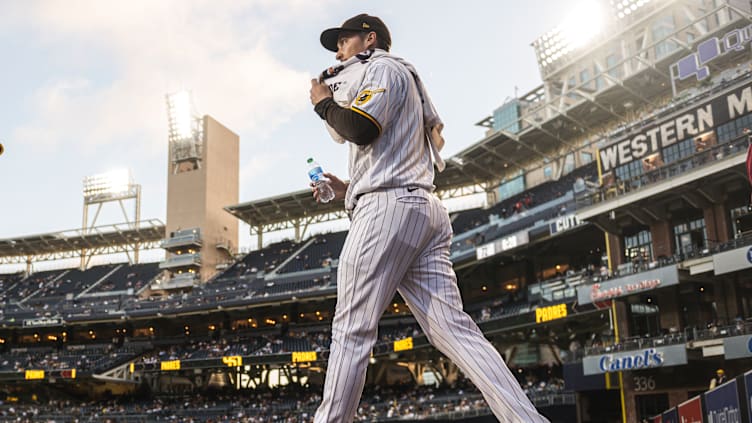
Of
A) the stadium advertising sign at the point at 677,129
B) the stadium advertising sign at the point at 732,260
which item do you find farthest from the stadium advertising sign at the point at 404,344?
the stadium advertising sign at the point at 732,260

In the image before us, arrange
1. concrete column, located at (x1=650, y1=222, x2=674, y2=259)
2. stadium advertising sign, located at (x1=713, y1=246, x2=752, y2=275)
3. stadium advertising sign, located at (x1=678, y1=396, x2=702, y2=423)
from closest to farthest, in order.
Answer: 1. stadium advertising sign, located at (x1=678, y1=396, x2=702, y2=423)
2. stadium advertising sign, located at (x1=713, y1=246, x2=752, y2=275)
3. concrete column, located at (x1=650, y1=222, x2=674, y2=259)

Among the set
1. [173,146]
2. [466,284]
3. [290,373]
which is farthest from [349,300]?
[173,146]

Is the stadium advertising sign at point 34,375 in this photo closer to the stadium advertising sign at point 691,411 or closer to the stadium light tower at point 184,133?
the stadium light tower at point 184,133

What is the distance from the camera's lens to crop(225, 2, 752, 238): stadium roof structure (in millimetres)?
36281

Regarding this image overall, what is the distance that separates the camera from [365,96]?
10.8 ft

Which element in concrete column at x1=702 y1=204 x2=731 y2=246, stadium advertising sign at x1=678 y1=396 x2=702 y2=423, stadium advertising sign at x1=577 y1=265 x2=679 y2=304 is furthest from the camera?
concrete column at x1=702 y1=204 x2=731 y2=246

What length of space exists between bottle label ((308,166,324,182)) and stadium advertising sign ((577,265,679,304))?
73.0 feet

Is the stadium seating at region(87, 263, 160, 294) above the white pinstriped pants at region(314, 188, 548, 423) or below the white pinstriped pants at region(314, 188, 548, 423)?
above

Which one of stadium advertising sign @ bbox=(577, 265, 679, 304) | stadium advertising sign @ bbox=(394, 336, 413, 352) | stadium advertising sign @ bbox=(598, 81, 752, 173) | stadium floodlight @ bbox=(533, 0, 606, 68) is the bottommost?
stadium advertising sign @ bbox=(394, 336, 413, 352)

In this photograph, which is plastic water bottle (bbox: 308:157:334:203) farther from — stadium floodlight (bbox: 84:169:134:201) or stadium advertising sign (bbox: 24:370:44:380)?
stadium floodlight (bbox: 84:169:134:201)

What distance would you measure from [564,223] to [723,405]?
24.0 m

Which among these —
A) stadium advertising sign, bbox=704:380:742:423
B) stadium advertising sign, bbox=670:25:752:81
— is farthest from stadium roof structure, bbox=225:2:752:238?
stadium advertising sign, bbox=704:380:742:423

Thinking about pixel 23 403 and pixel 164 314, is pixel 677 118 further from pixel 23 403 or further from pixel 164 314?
pixel 23 403

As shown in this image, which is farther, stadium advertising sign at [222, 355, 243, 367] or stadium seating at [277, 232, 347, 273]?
stadium seating at [277, 232, 347, 273]
